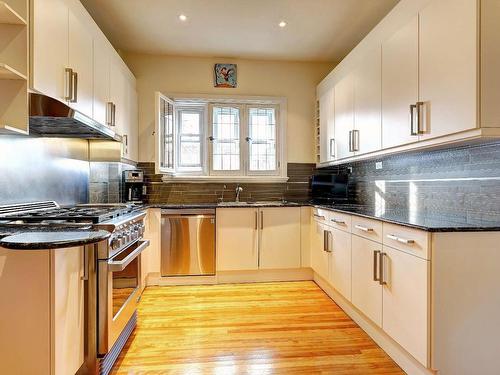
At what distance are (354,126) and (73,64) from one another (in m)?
2.33

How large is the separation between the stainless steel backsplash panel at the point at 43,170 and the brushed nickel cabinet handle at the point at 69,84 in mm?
414

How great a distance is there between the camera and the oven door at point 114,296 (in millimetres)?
1668

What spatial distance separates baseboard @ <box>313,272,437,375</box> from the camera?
1740mm

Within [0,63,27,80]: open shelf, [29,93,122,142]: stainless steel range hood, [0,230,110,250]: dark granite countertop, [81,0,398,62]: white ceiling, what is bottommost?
[0,230,110,250]: dark granite countertop

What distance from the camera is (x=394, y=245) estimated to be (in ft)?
6.05

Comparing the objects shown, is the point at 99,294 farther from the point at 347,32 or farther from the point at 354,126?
the point at 347,32

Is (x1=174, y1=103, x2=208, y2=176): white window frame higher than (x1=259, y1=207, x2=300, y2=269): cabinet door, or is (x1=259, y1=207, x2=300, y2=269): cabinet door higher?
(x1=174, y1=103, x2=208, y2=176): white window frame

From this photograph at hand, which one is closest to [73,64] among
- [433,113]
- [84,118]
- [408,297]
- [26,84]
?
[84,118]

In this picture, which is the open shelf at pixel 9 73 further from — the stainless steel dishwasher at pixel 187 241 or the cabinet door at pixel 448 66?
the cabinet door at pixel 448 66

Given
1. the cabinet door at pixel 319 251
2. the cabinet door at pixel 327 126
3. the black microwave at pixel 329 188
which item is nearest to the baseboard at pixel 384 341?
the cabinet door at pixel 319 251

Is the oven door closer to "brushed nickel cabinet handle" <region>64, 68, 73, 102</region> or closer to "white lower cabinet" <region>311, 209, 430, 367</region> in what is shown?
"brushed nickel cabinet handle" <region>64, 68, 73, 102</region>

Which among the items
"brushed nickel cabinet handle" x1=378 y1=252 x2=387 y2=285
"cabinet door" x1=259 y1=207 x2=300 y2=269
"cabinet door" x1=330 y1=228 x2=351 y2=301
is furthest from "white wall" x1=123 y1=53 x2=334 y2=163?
"brushed nickel cabinet handle" x1=378 y1=252 x2=387 y2=285

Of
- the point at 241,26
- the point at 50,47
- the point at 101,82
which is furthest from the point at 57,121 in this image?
the point at 241,26

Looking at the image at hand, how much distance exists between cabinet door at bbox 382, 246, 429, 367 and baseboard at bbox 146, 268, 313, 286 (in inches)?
63.4
